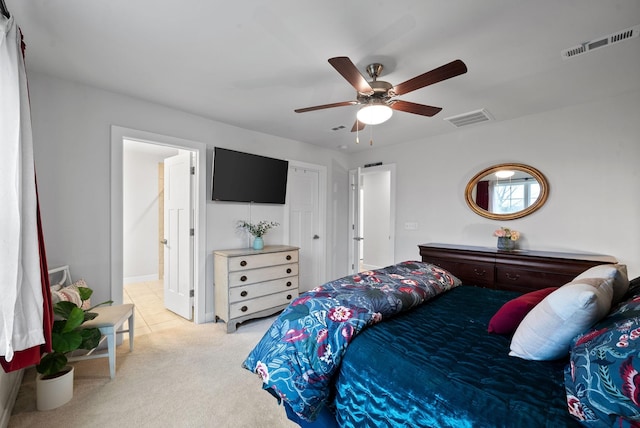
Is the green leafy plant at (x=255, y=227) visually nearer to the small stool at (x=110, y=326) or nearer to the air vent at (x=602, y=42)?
the small stool at (x=110, y=326)

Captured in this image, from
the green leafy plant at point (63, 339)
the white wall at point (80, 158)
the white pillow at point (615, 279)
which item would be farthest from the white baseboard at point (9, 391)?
the white pillow at point (615, 279)

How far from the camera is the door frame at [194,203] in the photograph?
2680 mm

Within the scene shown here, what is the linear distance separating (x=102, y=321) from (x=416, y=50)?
3.11m

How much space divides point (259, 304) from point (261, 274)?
35 cm

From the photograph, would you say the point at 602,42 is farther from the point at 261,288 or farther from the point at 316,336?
the point at 261,288

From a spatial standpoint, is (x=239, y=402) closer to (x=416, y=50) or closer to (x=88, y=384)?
(x=88, y=384)

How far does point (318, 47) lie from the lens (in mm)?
1928

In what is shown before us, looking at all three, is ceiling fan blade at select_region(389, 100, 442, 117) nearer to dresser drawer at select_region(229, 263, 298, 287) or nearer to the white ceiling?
the white ceiling

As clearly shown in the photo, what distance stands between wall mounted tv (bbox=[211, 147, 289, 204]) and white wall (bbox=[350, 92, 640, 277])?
6.75ft

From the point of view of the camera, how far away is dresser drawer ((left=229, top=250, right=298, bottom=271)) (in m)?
3.11

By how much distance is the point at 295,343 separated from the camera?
1.28m

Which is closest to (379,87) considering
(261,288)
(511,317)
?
(511,317)

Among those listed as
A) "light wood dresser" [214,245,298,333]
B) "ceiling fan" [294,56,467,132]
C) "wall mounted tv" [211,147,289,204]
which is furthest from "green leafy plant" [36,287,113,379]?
"ceiling fan" [294,56,467,132]

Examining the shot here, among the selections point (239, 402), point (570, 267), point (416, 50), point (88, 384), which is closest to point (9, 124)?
point (88, 384)
